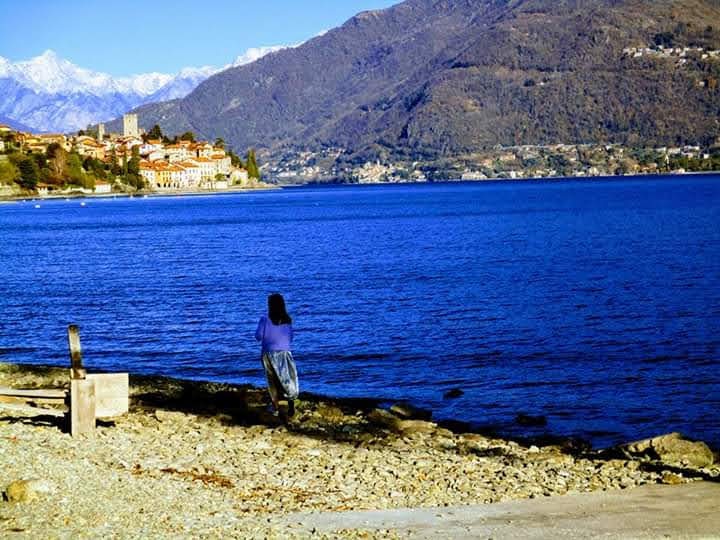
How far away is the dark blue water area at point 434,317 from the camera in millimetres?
23547

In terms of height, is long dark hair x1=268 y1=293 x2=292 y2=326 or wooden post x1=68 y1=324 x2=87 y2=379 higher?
long dark hair x1=268 y1=293 x2=292 y2=326

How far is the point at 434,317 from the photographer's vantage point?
122 ft

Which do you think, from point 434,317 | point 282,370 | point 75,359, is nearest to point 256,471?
point 282,370

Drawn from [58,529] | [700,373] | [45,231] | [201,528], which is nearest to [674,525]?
[201,528]

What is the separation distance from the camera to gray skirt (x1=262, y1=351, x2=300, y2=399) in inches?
674

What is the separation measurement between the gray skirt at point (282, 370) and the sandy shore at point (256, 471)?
2.58 feet

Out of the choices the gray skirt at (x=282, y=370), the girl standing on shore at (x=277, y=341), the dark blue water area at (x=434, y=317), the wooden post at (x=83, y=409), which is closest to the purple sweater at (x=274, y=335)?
the girl standing on shore at (x=277, y=341)

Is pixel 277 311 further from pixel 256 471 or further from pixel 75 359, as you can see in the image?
pixel 75 359

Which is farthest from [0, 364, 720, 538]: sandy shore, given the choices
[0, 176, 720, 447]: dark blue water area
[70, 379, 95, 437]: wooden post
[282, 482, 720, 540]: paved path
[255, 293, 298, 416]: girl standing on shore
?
[0, 176, 720, 447]: dark blue water area

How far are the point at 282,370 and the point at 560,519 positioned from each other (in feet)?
21.7

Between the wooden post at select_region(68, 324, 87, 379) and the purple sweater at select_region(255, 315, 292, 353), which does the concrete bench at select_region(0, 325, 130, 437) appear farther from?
the purple sweater at select_region(255, 315, 292, 353)

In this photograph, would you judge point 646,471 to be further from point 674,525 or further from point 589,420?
point 589,420

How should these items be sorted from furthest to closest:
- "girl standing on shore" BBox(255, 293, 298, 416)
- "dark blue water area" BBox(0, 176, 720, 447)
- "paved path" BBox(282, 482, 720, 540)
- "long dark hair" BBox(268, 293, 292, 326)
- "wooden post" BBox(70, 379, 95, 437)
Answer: "dark blue water area" BBox(0, 176, 720, 447) → "girl standing on shore" BBox(255, 293, 298, 416) → "long dark hair" BBox(268, 293, 292, 326) → "wooden post" BBox(70, 379, 95, 437) → "paved path" BBox(282, 482, 720, 540)

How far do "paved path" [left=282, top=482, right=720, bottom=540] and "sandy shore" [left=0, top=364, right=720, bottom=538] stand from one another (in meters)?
0.38
